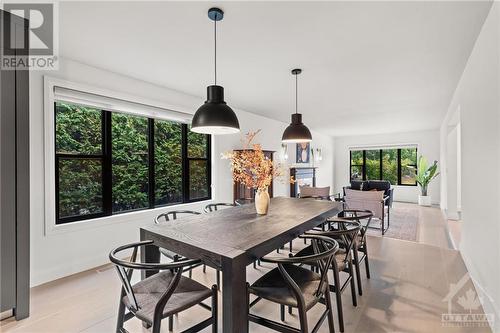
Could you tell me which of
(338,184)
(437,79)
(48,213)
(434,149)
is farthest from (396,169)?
(48,213)

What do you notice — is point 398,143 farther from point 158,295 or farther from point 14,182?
point 14,182

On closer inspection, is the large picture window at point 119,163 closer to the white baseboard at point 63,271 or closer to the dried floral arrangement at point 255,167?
the white baseboard at point 63,271

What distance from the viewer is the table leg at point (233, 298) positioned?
4.64 ft

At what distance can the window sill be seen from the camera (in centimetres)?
288

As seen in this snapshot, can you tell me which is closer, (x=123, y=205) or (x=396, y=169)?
(x=123, y=205)

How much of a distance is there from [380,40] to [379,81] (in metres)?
1.30

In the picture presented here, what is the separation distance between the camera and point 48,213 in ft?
9.20

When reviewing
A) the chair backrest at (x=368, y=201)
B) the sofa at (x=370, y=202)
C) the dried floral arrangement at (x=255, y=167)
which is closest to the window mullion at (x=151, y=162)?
the dried floral arrangement at (x=255, y=167)

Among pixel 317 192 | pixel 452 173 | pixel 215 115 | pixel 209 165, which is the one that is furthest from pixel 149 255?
pixel 452 173

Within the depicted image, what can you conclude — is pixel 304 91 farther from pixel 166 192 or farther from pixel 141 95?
pixel 166 192

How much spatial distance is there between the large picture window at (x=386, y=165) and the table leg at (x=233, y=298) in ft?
30.8

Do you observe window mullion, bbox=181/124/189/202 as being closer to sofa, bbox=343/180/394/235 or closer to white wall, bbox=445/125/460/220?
sofa, bbox=343/180/394/235

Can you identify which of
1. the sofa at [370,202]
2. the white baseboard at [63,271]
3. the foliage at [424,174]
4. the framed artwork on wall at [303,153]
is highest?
the framed artwork on wall at [303,153]

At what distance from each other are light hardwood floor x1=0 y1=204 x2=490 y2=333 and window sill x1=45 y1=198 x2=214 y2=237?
541 millimetres
